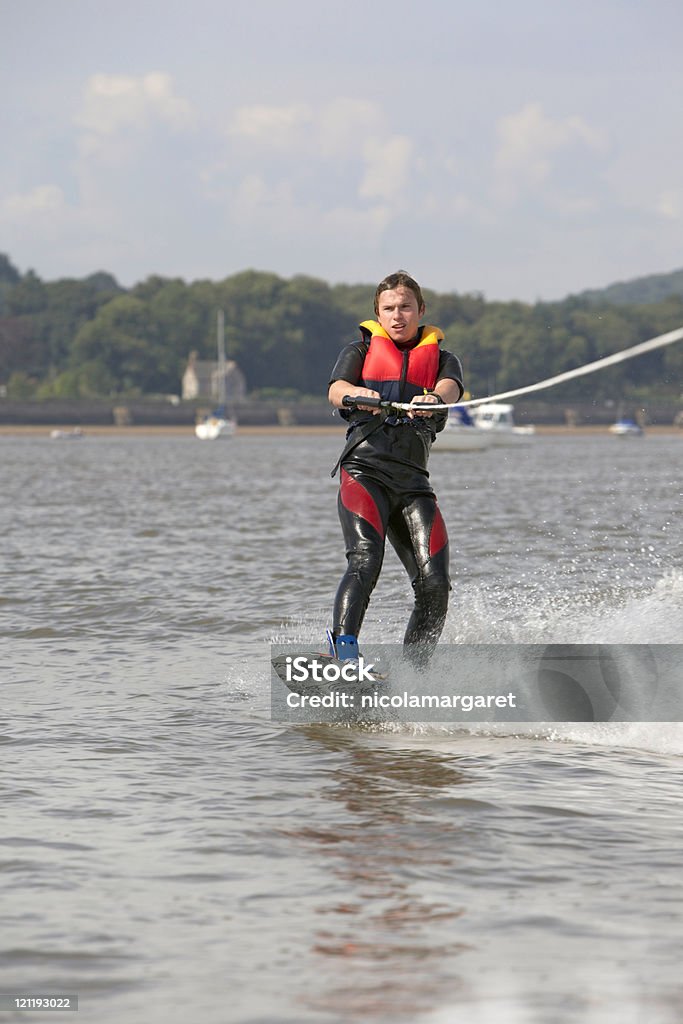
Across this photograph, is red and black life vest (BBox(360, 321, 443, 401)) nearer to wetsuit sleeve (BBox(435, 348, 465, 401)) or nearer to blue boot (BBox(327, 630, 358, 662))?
wetsuit sleeve (BBox(435, 348, 465, 401))

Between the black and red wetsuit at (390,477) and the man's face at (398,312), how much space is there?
0.20 feet

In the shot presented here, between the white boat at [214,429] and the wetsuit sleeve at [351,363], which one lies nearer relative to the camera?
the wetsuit sleeve at [351,363]

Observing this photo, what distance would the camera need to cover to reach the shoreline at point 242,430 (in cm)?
15000

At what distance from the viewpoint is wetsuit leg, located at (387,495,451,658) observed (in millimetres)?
7629

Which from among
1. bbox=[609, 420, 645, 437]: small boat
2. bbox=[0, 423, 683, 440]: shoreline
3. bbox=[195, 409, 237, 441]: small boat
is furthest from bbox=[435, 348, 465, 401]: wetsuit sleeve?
bbox=[609, 420, 645, 437]: small boat

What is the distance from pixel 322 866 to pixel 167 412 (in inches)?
5986

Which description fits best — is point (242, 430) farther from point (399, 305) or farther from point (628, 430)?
point (399, 305)

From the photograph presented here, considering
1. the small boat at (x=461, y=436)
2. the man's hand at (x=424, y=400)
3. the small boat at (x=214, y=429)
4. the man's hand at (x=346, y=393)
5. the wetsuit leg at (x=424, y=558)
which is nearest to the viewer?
the man's hand at (x=424, y=400)

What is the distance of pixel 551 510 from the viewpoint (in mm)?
27859

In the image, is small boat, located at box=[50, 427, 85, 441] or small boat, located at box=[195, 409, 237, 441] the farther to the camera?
small boat, located at box=[50, 427, 85, 441]

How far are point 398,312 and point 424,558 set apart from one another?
1.19 meters

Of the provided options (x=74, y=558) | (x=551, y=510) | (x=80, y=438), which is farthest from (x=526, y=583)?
(x=80, y=438)

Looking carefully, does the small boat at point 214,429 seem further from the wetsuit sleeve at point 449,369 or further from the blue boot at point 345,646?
the blue boot at point 345,646
